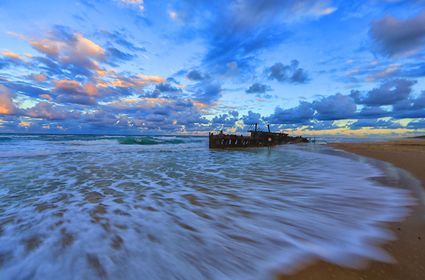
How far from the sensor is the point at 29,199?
5.84 meters

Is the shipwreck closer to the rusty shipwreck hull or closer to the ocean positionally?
the rusty shipwreck hull

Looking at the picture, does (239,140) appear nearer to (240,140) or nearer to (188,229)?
(240,140)

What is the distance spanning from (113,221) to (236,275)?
290 centimetres

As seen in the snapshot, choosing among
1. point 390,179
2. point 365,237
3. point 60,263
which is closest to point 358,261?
point 365,237

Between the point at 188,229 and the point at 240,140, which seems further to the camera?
the point at 240,140

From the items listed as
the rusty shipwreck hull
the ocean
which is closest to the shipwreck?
the rusty shipwreck hull

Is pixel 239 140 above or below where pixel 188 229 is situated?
below

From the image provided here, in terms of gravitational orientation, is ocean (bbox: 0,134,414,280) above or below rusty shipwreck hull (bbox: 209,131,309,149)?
above

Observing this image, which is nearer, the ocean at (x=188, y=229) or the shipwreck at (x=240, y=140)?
the ocean at (x=188, y=229)

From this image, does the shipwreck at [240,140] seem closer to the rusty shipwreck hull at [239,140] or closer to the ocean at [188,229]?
the rusty shipwreck hull at [239,140]

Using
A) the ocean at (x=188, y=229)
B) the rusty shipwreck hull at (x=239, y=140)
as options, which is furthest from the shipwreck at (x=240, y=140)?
the ocean at (x=188, y=229)

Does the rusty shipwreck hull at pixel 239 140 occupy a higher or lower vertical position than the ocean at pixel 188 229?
lower

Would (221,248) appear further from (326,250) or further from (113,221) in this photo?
(113,221)

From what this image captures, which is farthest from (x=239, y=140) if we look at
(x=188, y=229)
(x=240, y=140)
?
(x=188, y=229)
